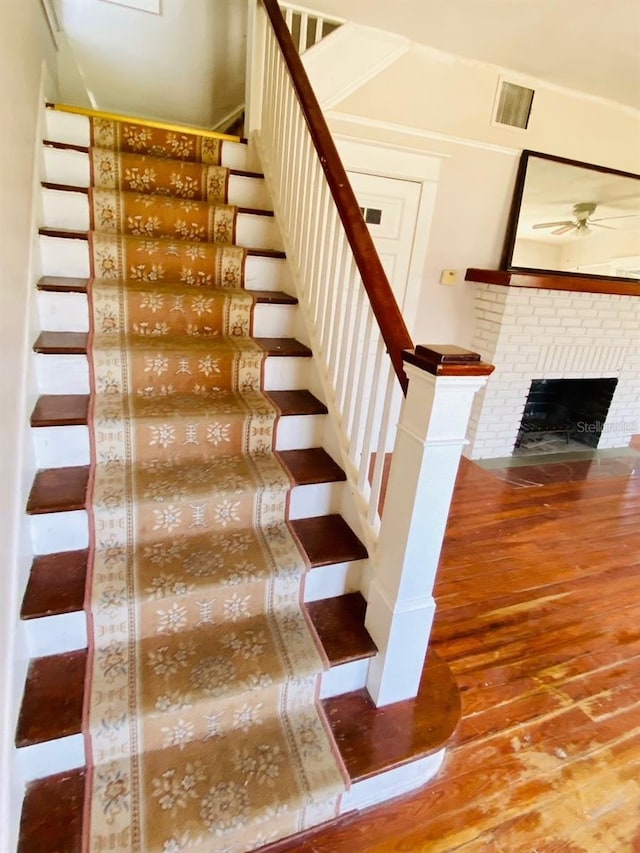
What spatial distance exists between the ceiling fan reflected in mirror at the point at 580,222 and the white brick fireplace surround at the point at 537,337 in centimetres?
41

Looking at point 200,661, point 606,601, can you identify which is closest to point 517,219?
point 606,601

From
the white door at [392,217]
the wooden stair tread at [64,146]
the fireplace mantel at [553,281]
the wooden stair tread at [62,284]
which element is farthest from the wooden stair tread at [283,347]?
the fireplace mantel at [553,281]

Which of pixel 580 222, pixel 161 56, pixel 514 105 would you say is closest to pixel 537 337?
pixel 580 222

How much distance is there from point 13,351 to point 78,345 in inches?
15.2

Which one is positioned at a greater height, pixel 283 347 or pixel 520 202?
pixel 520 202

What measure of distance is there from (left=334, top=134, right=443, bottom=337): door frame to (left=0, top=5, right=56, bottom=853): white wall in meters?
1.71

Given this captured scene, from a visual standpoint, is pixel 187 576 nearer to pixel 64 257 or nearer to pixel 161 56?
pixel 64 257

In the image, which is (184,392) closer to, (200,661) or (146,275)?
(146,275)

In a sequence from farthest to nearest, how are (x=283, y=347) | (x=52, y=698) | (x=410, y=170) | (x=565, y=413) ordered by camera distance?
(x=565, y=413) → (x=410, y=170) → (x=283, y=347) → (x=52, y=698)

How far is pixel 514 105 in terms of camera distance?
9.95 feet

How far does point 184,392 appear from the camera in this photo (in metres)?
1.75

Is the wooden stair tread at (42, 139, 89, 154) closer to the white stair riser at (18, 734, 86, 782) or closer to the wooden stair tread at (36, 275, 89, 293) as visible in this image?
the wooden stair tread at (36, 275, 89, 293)

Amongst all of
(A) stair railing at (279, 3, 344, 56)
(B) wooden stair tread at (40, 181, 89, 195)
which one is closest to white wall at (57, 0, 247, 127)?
(A) stair railing at (279, 3, 344, 56)

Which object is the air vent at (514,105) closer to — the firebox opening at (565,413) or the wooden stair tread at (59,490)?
the firebox opening at (565,413)
